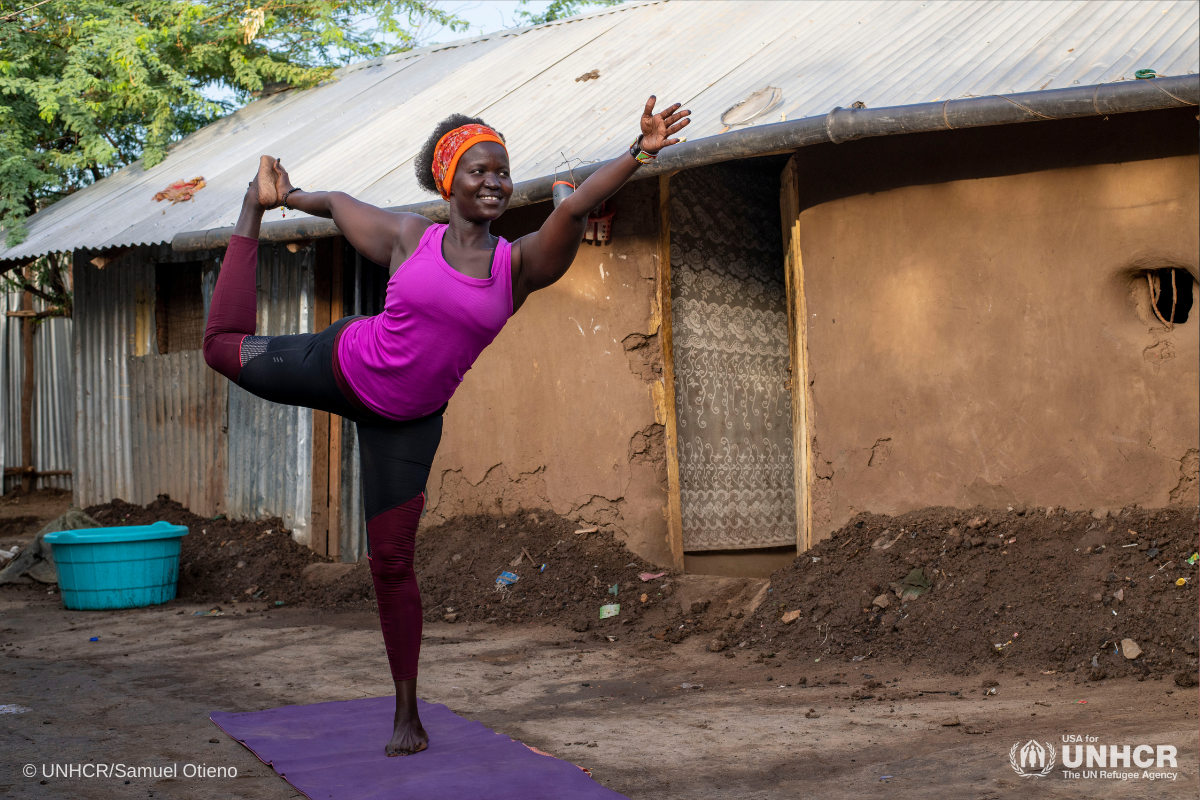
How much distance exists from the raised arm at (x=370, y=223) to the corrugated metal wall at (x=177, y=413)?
4405 mm

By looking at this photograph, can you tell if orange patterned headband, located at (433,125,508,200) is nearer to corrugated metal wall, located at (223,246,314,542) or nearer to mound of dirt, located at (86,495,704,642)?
mound of dirt, located at (86,495,704,642)

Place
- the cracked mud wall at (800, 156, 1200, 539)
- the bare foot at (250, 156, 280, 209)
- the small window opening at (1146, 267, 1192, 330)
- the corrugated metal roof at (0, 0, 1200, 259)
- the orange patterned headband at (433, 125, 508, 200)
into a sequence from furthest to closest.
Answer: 1. the corrugated metal roof at (0, 0, 1200, 259)
2. the small window opening at (1146, 267, 1192, 330)
3. the cracked mud wall at (800, 156, 1200, 539)
4. the bare foot at (250, 156, 280, 209)
5. the orange patterned headband at (433, 125, 508, 200)

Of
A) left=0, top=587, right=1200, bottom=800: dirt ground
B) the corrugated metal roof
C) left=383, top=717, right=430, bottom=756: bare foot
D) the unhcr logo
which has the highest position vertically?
the corrugated metal roof

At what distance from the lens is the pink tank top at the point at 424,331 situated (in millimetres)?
3078

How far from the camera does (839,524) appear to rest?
5.58 meters

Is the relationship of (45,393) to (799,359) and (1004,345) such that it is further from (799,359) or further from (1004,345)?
(1004,345)

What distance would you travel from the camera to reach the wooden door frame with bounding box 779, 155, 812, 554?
18.8 ft

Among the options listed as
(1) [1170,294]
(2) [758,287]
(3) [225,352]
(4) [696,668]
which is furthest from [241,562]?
(1) [1170,294]

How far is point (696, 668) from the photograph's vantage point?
4.85 meters

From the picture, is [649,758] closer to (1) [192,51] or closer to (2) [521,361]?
(2) [521,361]

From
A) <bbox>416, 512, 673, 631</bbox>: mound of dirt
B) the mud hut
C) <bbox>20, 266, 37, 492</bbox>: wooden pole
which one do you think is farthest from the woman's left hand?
<bbox>20, 266, 37, 492</bbox>: wooden pole

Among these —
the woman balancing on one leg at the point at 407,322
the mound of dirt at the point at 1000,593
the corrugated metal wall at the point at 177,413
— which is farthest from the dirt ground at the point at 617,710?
the corrugated metal wall at the point at 177,413

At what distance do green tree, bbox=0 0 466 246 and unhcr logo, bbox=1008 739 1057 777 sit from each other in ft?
27.1

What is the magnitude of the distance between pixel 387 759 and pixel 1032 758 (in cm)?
197
